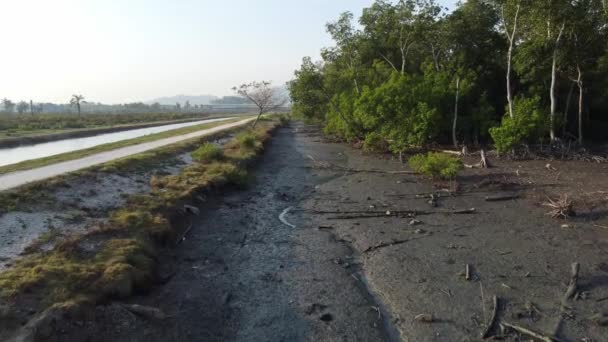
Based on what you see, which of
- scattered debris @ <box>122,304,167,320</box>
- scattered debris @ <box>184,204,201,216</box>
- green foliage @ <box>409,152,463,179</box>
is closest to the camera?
scattered debris @ <box>122,304,167,320</box>

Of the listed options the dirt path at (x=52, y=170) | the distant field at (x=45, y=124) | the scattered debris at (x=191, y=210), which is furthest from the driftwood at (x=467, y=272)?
the distant field at (x=45, y=124)

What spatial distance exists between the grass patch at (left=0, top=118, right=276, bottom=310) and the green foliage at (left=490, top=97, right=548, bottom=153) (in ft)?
58.2

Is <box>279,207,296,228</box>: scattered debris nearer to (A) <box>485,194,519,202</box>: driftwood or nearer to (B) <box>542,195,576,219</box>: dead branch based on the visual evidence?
(A) <box>485,194,519,202</box>: driftwood

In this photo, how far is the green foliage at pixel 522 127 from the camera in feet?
81.4

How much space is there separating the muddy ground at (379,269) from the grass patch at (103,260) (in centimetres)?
53

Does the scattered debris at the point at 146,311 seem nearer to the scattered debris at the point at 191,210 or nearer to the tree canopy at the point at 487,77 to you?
the scattered debris at the point at 191,210

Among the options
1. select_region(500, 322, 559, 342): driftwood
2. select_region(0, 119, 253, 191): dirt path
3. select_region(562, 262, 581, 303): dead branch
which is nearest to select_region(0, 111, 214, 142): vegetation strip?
select_region(0, 119, 253, 191): dirt path

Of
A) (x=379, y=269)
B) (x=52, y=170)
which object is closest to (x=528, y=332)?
(x=379, y=269)

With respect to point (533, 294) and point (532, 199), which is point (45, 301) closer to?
point (533, 294)

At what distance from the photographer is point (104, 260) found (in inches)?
411

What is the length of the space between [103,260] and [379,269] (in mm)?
6626

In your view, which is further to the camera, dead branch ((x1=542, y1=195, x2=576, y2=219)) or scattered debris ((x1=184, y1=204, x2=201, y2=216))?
scattered debris ((x1=184, y1=204, x2=201, y2=216))

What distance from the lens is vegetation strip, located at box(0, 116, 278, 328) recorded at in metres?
8.55

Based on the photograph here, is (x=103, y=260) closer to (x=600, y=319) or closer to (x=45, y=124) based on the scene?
(x=600, y=319)
